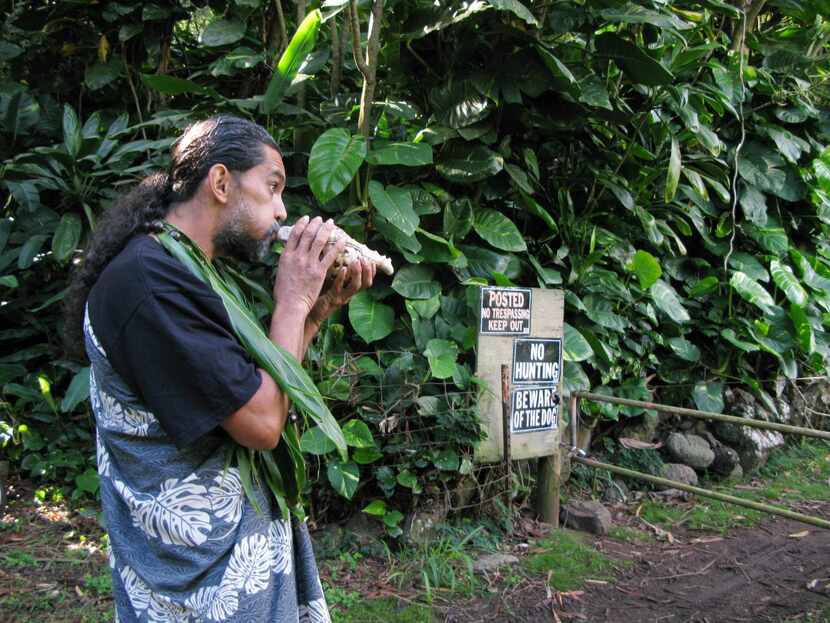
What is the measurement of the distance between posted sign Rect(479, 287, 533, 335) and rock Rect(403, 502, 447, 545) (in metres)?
0.87

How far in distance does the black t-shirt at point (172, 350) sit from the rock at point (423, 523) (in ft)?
7.55

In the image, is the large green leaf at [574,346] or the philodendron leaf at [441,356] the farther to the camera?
the large green leaf at [574,346]

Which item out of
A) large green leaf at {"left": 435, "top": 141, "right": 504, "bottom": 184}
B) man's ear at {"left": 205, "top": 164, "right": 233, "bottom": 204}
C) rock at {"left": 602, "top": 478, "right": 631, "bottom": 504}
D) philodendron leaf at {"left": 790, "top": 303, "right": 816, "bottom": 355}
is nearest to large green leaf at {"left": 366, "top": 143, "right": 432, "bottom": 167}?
large green leaf at {"left": 435, "top": 141, "right": 504, "bottom": 184}

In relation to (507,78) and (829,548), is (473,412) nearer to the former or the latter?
(507,78)

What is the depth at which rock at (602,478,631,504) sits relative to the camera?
14.6 ft

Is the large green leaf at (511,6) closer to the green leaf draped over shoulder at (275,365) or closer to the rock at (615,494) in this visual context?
the green leaf draped over shoulder at (275,365)

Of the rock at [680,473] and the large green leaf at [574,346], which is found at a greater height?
the large green leaf at [574,346]

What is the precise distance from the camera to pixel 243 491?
54.6 inches

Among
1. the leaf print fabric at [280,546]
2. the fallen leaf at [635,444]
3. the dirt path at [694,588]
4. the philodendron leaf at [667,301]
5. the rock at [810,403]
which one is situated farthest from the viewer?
the rock at [810,403]

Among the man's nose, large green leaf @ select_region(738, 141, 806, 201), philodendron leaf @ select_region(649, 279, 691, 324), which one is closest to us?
the man's nose

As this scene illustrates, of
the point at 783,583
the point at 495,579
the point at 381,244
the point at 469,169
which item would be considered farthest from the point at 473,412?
the point at 783,583

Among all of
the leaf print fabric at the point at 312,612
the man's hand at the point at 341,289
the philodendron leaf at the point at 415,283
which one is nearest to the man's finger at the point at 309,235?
the man's hand at the point at 341,289

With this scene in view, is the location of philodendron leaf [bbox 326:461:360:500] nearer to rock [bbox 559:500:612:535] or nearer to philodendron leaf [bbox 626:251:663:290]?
rock [bbox 559:500:612:535]

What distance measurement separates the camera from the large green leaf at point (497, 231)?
3.94 m
